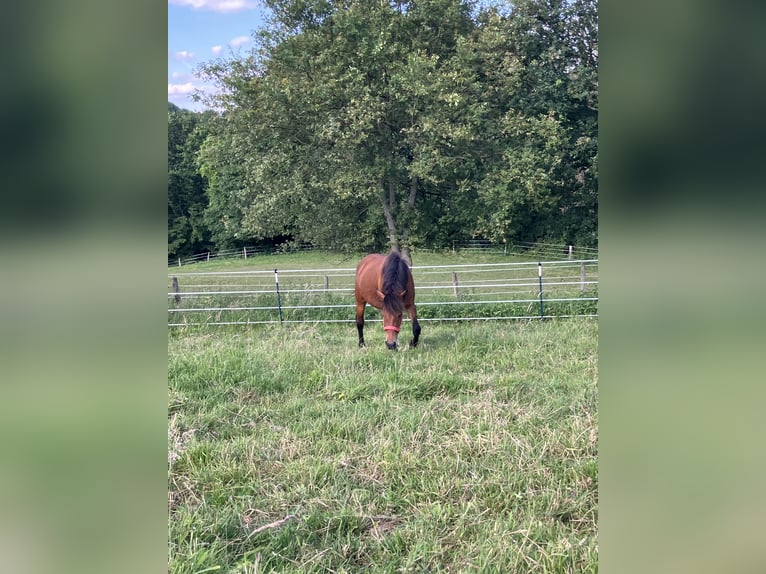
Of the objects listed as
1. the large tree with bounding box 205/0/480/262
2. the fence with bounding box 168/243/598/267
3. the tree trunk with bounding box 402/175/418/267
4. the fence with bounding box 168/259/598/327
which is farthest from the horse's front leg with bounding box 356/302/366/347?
the fence with bounding box 168/243/598/267

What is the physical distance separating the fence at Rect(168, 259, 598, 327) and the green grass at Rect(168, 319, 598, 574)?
3.61 meters

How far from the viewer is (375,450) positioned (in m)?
2.81

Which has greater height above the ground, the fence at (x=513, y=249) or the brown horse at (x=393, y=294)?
the fence at (x=513, y=249)

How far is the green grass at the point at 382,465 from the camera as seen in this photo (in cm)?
191

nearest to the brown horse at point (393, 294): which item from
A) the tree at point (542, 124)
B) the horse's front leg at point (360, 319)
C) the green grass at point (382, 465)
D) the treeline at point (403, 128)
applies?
the horse's front leg at point (360, 319)

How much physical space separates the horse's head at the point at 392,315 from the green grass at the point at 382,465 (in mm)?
855

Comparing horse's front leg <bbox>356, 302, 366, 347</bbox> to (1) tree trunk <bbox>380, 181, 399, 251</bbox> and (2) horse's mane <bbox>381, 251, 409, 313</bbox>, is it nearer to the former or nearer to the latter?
(2) horse's mane <bbox>381, 251, 409, 313</bbox>

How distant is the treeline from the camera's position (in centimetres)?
1009

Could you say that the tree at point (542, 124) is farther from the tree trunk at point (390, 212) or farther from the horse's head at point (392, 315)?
the horse's head at point (392, 315)

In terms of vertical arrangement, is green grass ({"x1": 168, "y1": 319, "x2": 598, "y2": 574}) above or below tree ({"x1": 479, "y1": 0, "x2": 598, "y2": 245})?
below
